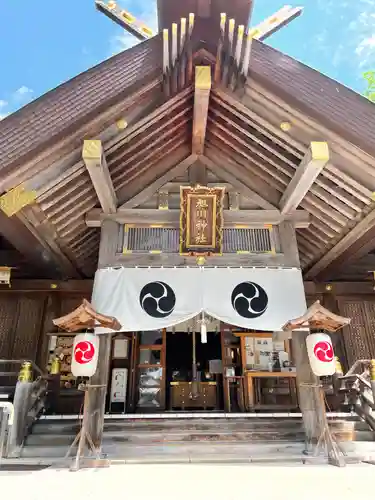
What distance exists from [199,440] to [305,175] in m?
4.00

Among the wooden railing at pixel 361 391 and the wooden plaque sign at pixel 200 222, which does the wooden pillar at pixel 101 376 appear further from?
the wooden railing at pixel 361 391

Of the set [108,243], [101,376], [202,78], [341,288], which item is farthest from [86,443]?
[341,288]

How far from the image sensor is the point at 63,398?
745cm

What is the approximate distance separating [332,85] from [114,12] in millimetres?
4890

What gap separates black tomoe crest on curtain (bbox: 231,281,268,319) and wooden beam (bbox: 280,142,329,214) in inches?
57.0

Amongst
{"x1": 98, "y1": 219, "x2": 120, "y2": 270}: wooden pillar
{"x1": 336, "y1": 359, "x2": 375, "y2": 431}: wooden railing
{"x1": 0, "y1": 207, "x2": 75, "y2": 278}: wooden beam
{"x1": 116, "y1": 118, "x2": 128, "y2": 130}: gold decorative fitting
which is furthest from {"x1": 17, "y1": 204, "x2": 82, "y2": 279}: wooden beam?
{"x1": 336, "y1": 359, "x2": 375, "y2": 431}: wooden railing

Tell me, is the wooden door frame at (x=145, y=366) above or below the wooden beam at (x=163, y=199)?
below

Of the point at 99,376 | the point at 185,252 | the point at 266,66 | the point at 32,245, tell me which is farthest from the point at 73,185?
the point at 266,66

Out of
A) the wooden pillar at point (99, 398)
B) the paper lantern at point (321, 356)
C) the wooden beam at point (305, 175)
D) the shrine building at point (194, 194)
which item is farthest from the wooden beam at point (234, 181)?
the wooden pillar at point (99, 398)

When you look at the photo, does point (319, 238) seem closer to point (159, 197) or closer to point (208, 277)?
point (208, 277)

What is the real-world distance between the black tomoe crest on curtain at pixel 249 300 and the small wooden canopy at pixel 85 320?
1.80 m

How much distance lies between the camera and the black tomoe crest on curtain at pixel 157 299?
5.41m

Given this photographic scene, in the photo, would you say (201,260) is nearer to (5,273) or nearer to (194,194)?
(194,194)

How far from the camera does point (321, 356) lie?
4.77 meters
